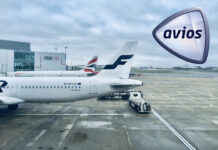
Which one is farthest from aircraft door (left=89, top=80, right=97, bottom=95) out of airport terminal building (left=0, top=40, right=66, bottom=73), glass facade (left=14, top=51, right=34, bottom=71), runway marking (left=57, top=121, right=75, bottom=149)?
glass facade (left=14, top=51, right=34, bottom=71)

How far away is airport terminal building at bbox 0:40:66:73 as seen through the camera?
58.0m

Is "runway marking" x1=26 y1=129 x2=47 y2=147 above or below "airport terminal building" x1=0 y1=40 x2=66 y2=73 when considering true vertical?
below

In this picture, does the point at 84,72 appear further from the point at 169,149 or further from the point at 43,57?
the point at 169,149

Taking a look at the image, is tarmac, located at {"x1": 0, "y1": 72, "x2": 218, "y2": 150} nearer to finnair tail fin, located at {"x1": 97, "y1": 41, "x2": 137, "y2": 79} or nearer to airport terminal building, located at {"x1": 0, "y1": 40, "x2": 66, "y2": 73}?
finnair tail fin, located at {"x1": 97, "y1": 41, "x2": 137, "y2": 79}

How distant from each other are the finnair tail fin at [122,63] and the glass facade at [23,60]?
177 ft

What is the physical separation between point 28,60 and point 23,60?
1.74 meters

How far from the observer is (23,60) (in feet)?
207

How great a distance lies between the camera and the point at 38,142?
12.3 m

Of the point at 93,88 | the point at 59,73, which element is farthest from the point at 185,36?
the point at 59,73

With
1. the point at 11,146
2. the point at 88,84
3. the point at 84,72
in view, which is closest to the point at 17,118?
the point at 11,146

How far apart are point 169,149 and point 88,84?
10.6 meters

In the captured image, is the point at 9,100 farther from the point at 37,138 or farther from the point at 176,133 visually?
the point at 176,133

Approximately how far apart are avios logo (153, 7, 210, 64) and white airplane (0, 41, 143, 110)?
722 cm

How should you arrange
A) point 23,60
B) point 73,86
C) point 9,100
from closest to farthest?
1. point 9,100
2. point 73,86
3. point 23,60
